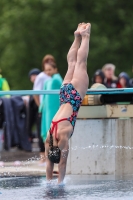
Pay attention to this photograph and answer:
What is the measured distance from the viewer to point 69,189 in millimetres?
9969

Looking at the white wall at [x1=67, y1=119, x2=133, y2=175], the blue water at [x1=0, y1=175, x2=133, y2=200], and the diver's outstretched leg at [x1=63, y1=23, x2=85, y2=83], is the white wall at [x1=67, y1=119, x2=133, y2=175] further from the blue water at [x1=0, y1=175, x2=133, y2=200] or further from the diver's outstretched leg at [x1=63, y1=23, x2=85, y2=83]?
the diver's outstretched leg at [x1=63, y1=23, x2=85, y2=83]

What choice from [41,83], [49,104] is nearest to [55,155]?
[49,104]

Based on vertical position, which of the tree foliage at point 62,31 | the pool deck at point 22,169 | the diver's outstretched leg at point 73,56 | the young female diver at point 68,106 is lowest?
the pool deck at point 22,169

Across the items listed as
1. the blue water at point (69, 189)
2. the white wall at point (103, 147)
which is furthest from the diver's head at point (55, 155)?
the white wall at point (103, 147)

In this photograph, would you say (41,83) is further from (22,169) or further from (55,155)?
(55,155)

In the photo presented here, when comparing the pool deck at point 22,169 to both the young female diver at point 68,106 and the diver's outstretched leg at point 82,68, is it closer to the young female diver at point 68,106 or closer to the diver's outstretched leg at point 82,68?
the young female diver at point 68,106

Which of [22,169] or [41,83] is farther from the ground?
[41,83]

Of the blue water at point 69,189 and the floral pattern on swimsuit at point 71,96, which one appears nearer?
the blue water at point 69,189

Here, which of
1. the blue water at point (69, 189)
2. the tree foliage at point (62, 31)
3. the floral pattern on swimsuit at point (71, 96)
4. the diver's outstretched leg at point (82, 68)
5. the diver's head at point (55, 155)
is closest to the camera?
the blue water at point (69, 189)

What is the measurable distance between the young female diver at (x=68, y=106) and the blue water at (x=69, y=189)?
0.37 metres

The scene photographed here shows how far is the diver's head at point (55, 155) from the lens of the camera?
414 inches

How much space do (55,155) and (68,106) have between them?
0.81 meters

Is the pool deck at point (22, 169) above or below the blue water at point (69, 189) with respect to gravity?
above

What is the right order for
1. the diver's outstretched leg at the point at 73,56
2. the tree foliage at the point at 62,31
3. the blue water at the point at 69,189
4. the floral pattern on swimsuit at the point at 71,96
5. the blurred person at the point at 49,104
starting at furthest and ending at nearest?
the tree foliage at the point at 62,31 → the blurred person at the point at 49,104 → the diver's outstretched leg at the point at 73,56 → the floral pattern on swimsuit at the point at 71,96 → the blue water at the point at 69,189
